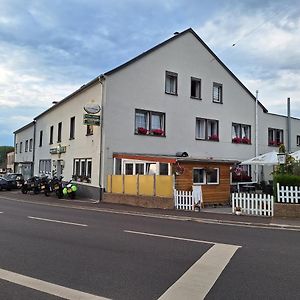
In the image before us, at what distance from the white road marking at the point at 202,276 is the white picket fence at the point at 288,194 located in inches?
288

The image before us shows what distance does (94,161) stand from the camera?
24641 mm

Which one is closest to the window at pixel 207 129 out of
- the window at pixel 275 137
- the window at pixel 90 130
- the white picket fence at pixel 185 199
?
the window at pixel 275 137

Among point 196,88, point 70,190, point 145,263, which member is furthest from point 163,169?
point 145,263

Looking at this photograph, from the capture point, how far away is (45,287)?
5457 mm

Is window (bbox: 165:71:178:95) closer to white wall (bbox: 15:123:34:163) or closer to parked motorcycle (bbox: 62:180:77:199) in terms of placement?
parked motorcycle (bbox: 62:180:77:199)

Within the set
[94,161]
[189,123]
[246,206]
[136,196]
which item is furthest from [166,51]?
[246,206]

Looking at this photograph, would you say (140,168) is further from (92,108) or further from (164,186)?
(92,108)

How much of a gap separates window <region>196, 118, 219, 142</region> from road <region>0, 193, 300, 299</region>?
17.9m

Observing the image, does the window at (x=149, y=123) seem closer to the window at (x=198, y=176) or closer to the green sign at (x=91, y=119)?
the green sign at (x=91, y=119)

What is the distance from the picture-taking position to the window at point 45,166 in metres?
34.2

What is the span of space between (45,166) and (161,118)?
13.6m

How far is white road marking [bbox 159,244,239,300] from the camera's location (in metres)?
5.24

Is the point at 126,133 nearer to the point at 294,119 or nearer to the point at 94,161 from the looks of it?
the point at 94,161

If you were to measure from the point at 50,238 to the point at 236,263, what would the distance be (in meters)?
4.52
